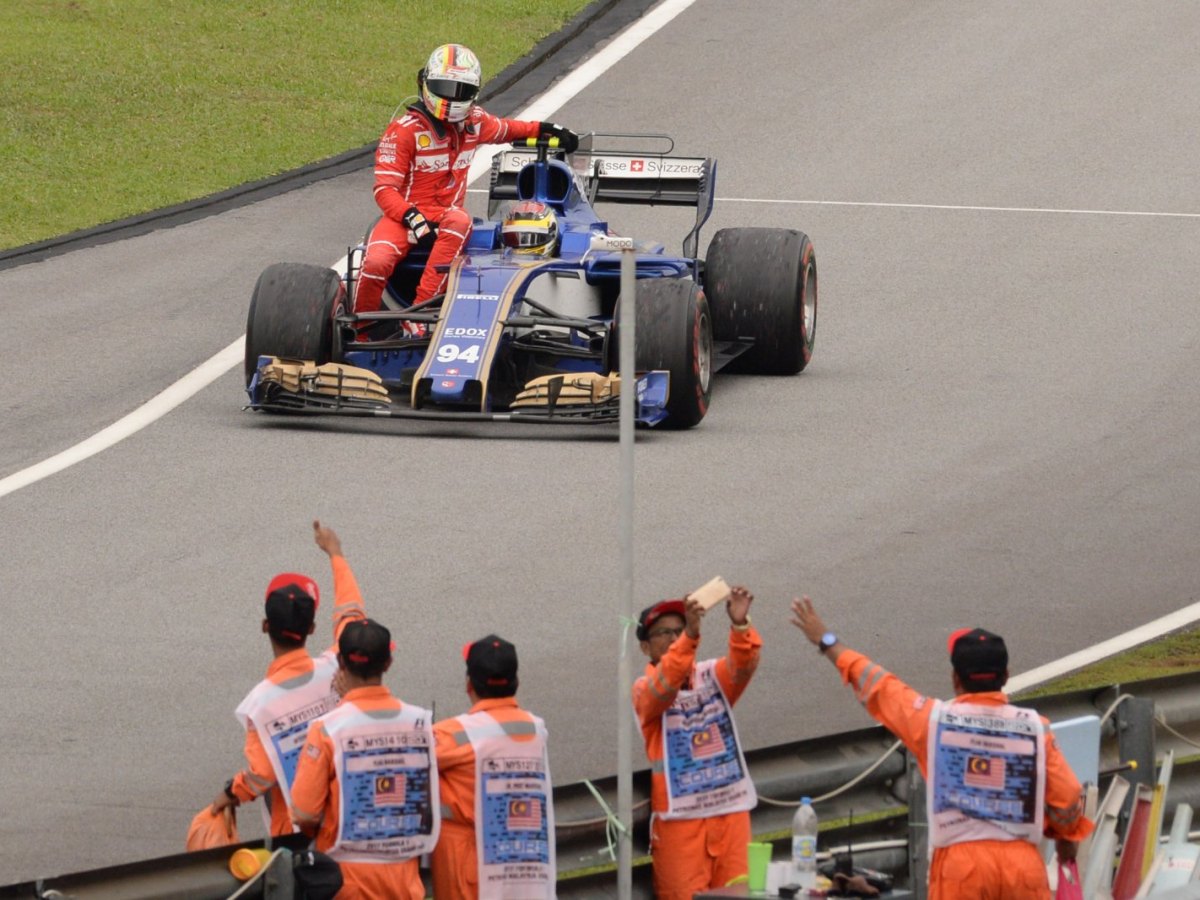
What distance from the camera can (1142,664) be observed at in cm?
1188

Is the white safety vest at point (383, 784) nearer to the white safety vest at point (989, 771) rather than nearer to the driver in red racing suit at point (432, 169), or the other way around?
the white safety vest at point (989, 771)

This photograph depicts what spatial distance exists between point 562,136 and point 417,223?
63.0 inches

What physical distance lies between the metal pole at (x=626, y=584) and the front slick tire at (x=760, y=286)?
852cm

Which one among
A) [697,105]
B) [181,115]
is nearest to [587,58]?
[697,105]

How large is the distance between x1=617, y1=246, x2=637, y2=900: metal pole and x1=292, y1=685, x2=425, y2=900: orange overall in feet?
2.46

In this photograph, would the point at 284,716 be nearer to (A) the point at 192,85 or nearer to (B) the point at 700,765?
(B) the point at 700,765

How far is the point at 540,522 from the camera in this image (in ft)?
46.0

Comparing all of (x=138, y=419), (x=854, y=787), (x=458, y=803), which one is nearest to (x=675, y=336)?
(x=138, y=419)

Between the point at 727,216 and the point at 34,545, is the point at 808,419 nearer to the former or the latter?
the point at 34,545

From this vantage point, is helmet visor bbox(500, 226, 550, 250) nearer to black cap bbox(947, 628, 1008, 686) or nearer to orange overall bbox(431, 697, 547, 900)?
orange overall bbox(431, 697, 547, 900)

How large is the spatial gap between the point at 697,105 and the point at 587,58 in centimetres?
216

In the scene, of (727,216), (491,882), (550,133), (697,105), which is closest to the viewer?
(491,882)

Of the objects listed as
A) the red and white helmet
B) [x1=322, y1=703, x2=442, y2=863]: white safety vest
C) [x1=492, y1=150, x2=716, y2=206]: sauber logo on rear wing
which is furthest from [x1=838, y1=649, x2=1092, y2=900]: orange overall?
[x1=492, y1=150, x2=716, y2=206]: sauber logo on rear wing

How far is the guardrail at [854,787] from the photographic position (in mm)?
8469
